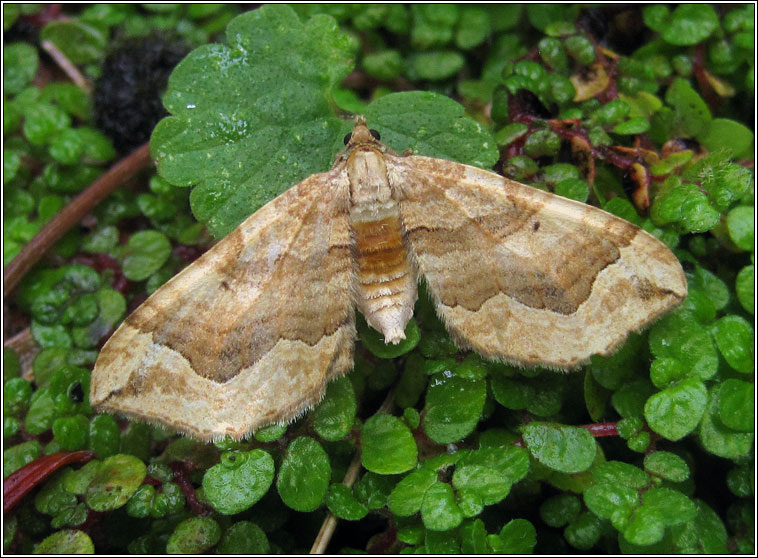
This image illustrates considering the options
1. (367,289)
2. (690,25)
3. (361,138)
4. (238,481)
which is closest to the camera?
(238,481)

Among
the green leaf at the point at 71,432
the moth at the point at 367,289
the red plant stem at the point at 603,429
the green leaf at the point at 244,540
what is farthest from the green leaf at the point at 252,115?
the red plant stem at the point at 603,429

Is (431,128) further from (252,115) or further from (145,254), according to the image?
(145,254)

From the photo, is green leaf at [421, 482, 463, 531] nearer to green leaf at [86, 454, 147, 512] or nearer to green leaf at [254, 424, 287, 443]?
green leaf at [254, 424, 287, 443]

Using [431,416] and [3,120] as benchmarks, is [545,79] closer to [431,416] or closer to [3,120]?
[431,416]

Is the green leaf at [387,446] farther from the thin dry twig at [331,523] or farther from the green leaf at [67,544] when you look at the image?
the green leaf at [67,544]

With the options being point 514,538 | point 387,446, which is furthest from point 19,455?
point 514,538

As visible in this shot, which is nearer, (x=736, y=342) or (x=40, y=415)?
(x=736, y=342)

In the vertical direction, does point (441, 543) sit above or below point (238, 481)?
below
